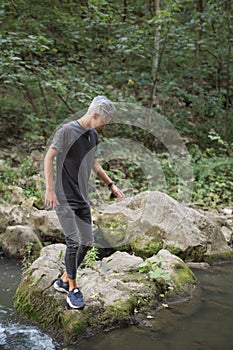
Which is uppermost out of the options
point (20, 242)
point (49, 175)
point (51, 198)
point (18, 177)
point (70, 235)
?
point (49, 175)

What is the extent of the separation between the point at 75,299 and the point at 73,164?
122 centimetres

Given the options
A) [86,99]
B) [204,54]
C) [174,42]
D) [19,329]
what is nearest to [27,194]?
[86,99]

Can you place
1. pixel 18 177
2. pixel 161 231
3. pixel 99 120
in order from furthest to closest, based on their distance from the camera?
pixel 18 177 → pixel 161 231 → pixel 99 120

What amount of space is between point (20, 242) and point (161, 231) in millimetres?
2112

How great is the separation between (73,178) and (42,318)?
139cm

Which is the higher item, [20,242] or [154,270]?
[154,270]

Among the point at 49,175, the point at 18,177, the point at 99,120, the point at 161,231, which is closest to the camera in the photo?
the point at 49,175

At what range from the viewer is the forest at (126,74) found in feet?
29.2

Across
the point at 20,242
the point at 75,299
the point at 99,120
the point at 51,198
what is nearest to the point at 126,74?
the point at 20,242

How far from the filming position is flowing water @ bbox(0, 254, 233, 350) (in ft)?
10.4

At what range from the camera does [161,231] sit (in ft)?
18.4

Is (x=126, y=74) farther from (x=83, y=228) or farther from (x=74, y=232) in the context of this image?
(x=74, y=232)

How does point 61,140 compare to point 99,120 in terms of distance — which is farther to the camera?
point 99,120

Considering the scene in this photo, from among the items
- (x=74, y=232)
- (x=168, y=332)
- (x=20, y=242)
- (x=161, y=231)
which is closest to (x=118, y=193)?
(x=74, y=232)
